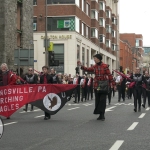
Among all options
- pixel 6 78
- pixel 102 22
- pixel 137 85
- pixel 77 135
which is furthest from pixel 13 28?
pixel 102 22

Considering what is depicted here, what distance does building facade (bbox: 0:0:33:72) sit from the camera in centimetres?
3250

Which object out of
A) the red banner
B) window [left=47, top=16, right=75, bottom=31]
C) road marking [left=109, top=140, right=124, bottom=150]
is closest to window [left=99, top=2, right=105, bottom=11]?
window [left=47, top=16, right=75, bottom=31]

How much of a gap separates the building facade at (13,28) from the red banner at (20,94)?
1432 cm

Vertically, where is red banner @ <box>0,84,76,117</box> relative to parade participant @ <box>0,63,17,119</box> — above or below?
below

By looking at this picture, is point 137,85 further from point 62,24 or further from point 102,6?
point 102,6

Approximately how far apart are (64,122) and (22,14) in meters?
24.4

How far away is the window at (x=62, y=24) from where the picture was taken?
5197 centimetres

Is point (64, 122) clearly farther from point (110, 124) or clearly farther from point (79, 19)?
point (79, 19)

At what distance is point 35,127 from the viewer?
40.2 ft

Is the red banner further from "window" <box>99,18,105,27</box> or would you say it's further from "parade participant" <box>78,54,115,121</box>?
"window" <box>99,18,105,27</box>

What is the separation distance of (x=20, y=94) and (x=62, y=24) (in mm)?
38084

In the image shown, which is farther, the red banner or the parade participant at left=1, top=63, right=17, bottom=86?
the parade participant at left=1, top=63, right=17, bottom=86

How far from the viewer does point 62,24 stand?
52188 millimetres

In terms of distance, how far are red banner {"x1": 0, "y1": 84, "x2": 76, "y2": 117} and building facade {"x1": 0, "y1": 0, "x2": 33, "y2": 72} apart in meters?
14.3
